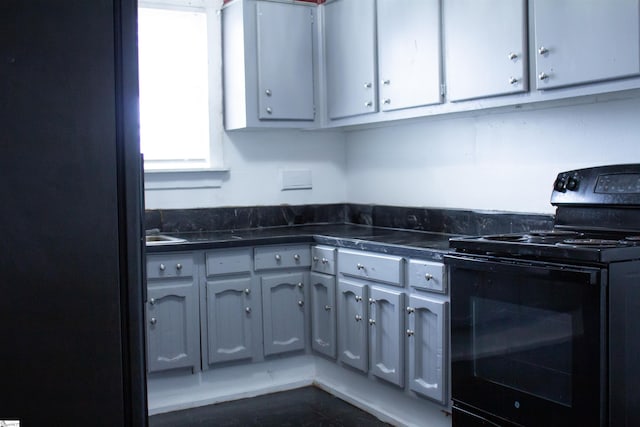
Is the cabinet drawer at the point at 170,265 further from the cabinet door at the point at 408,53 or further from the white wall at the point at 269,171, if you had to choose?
the cabinet door at the point at 408,53

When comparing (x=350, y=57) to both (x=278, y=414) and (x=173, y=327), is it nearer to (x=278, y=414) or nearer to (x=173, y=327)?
(x=173, y=327)

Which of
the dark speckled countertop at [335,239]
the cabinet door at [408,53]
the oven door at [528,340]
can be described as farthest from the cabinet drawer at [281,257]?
the oven door at [528,340]

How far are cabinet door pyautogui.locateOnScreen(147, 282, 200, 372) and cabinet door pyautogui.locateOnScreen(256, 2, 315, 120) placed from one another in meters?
1.09

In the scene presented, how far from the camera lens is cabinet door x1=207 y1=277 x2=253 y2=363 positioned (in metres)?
3.54

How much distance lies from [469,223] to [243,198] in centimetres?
143

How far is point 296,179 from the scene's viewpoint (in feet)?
14.2

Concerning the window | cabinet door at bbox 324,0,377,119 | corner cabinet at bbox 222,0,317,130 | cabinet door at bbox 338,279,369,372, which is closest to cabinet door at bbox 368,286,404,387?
cabinet door at bbox 338,279,369,372

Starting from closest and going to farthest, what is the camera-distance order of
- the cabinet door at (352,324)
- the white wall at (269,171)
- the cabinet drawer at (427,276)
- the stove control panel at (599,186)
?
the stove control panel at (599,186), the cabinet drawer at (427,276), the cabinet door at (352,324), the white wall at (269,171)

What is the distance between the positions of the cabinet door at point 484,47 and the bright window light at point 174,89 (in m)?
1.61

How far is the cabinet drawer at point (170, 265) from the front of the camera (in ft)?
11.1

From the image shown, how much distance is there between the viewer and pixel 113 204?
30.4 inches

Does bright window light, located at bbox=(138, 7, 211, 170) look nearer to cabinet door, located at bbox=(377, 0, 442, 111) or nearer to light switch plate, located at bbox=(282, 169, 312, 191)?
light switch plate, located at bbox=(282, 169, 312, 191)

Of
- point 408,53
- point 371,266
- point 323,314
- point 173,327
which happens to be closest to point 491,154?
point 408,53

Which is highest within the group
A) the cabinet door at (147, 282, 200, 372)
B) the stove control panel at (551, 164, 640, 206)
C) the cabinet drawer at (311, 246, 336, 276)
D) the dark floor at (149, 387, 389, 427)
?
the stove control panel at (551, 164, 640, 206)
